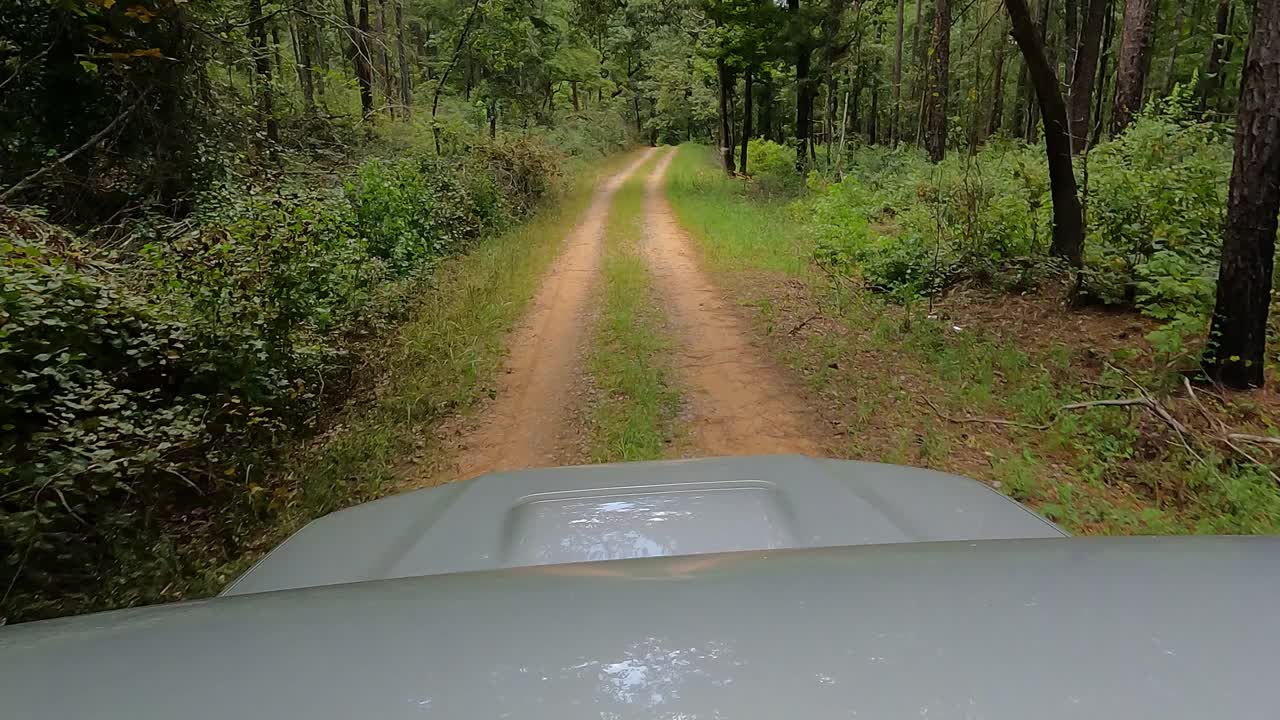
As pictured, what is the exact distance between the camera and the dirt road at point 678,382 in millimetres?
6379

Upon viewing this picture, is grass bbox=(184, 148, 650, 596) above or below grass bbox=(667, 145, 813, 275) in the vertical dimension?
below

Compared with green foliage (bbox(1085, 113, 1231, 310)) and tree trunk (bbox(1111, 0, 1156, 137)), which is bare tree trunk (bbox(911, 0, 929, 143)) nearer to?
green foliage (bbox(1085, 113, 1231, 310))

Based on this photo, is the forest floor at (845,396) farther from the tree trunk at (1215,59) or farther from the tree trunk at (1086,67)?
the tree trunk at (1215,59)

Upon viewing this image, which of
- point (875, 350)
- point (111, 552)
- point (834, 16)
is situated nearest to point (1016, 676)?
point (111, 552)

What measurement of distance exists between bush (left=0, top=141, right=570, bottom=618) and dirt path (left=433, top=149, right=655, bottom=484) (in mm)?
1543

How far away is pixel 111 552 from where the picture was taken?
159 inches

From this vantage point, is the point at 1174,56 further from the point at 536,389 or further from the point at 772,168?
the point at 536,389

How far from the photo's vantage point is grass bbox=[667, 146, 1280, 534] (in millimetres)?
4980

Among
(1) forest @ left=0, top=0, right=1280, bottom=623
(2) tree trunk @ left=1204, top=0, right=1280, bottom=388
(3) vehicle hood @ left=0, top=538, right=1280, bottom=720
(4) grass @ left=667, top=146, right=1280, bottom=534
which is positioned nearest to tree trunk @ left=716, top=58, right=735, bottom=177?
(1) forest @ left=0, top=0, right=1280, bottom=623

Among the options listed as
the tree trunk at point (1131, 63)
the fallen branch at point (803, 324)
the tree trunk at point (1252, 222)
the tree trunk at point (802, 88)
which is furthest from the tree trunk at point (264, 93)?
the tree trunk at point (1131, 63)

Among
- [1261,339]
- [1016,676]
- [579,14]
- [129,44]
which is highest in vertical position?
A: [579,14]

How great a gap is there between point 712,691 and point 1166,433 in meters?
6.13

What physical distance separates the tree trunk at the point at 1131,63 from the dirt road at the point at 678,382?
8.43 meters

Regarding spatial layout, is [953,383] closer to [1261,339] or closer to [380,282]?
[1261,339]
